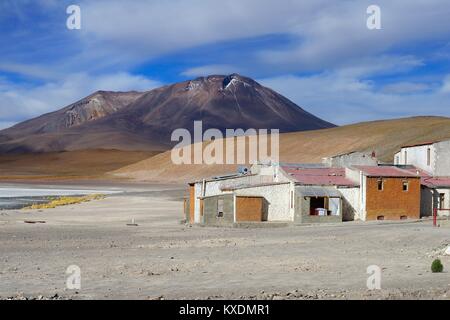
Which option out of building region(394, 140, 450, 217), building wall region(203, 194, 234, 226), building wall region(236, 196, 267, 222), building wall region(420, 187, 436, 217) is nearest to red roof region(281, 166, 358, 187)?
building wall region(236, 196, 267, 222)

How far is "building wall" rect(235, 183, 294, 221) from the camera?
122ft

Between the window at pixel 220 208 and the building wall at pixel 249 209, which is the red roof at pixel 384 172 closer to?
the building wall at pixel 249 209

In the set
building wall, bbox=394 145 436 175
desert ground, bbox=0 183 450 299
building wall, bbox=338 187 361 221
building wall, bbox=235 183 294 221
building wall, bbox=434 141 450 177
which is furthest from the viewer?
building wall, bbox=394 145 436 175

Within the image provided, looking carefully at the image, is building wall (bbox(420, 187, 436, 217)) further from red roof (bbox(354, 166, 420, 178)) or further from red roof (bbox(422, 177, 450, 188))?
red roof (bbox(354, 166, 420, 178))

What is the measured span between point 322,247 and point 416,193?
54.6 feet

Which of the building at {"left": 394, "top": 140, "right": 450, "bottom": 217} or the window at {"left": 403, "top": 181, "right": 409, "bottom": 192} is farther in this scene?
the building at {"left": 394, "top": 140, "right": 450, "bottom": 217}

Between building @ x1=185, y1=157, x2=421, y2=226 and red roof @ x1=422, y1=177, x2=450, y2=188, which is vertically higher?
red roof @ x1=422, y1=177, x2=450, y2=188

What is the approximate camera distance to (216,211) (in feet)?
121

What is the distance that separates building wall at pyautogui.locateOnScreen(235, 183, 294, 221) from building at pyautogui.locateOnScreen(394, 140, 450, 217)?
26.3 ft

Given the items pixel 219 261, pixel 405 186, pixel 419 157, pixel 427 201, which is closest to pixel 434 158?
pixel 419 157

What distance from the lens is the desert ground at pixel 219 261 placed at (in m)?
14.0
